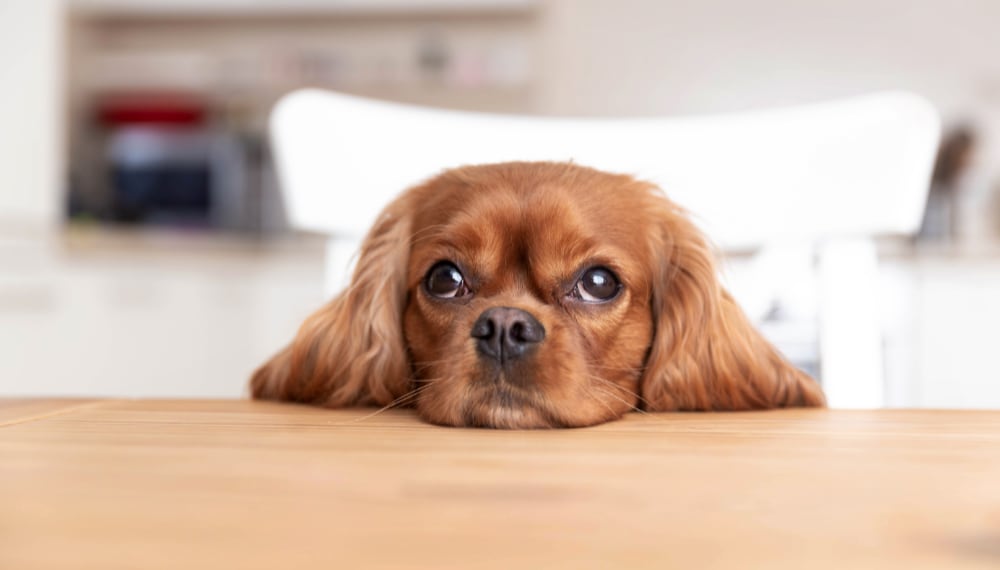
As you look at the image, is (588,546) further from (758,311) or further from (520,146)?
(758,311)

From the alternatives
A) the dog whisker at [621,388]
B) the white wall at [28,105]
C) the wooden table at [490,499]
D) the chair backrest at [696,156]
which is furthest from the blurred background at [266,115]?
the wooden table at [490,499]

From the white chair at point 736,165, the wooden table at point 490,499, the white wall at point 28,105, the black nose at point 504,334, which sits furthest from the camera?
the white wall at point 28,105

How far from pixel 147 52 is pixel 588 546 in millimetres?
5927

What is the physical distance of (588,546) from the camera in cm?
48

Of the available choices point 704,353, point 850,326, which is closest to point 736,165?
point 850,326

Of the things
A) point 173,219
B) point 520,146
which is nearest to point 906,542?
point 520,146

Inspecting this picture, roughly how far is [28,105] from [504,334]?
4471mm

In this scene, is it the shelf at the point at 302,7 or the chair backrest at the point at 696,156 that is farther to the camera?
the shelf at the point at 302,7

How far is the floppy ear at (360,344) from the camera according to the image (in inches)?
57.5

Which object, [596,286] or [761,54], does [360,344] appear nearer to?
[596,286]

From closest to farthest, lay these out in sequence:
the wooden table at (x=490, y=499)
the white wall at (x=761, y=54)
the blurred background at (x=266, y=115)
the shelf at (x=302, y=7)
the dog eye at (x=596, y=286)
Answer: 1. the wooden table at (x=490, y=499)
2. the dog eye at (x=596, y=286)
3. the blurred background at (x=266, y=115)
4. the shelf at (x=302, y=7)
5. the white wall at (x=761, y=54)

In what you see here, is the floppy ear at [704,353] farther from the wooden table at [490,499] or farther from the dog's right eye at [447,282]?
the wooden table at [490,499]

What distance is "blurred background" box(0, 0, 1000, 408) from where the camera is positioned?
15.2 ft

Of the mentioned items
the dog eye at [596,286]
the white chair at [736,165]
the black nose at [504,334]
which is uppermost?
the white chair at [736,165]
